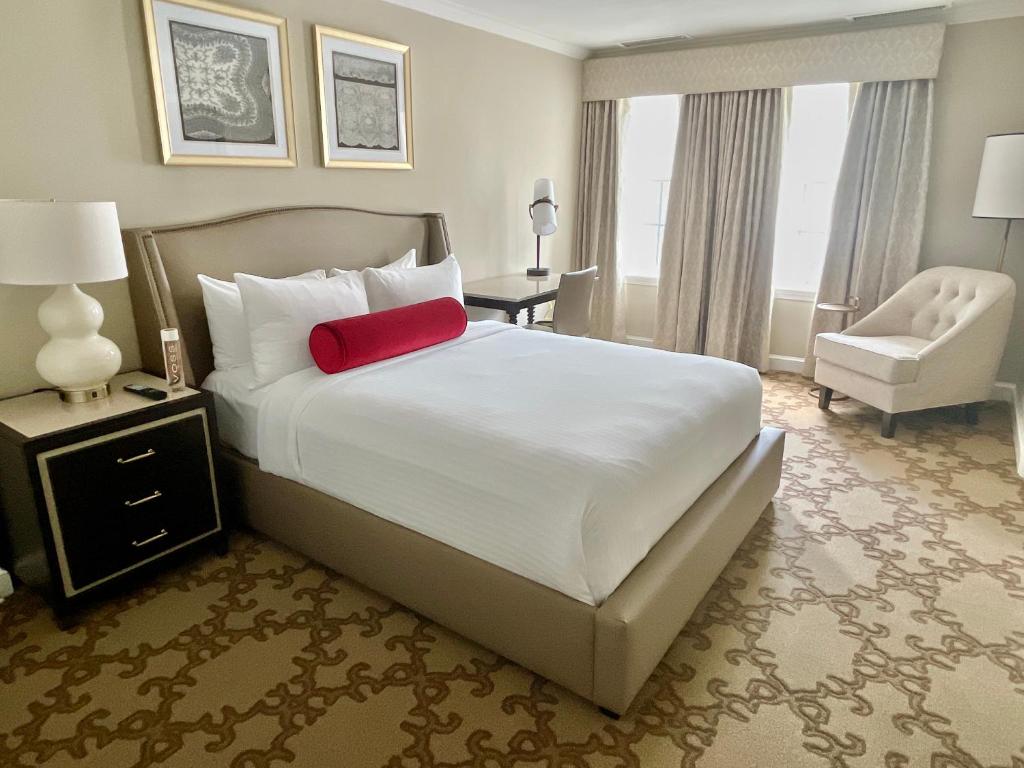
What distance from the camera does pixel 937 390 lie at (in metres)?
3.78

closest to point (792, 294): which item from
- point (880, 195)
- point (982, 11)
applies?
point (880, 195)

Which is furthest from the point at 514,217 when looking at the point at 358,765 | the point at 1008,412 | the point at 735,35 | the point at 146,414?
the point at 358,765

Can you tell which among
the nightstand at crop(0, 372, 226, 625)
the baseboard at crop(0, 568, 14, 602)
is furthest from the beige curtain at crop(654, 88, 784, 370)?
the baseboard at crop(0, 568, 14, 602)

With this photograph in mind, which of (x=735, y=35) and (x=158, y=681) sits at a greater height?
(x=735, y=35)

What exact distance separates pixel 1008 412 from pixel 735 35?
320 centimetres

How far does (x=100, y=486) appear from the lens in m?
2.15

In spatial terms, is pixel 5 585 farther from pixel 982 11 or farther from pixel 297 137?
pixel 982 11

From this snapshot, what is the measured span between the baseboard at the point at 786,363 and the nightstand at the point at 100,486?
4.28m

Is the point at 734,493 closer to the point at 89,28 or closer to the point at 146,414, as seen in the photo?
the point at 146,414

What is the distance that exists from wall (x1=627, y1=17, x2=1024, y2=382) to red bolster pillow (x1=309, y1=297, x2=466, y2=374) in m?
3.43

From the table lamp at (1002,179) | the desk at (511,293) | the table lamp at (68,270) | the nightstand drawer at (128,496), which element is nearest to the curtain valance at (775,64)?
the table lamp at (1002,179)

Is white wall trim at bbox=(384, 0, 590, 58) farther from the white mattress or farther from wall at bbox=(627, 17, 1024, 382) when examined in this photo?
wall at bbox=(627, 17, 1024, 382)

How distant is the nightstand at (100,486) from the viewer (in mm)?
2057

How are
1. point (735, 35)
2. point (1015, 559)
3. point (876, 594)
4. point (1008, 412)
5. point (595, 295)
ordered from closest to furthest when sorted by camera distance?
1. point (876, 594)
2. point (1015, 559)
3. point (1008, 412)
4. point (735, 35)
5. point (595, 295)
